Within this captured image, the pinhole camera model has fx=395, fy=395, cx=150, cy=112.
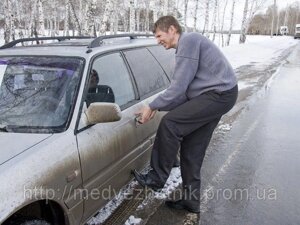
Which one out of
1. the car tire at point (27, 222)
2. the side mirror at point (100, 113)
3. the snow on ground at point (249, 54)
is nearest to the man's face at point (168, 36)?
the side mirror at point (100, 113)

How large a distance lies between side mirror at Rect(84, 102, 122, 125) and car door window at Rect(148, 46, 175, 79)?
177cm

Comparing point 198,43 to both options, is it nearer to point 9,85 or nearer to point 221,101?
point 221,101

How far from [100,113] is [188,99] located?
3.21 ft

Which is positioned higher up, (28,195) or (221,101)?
(221,101)

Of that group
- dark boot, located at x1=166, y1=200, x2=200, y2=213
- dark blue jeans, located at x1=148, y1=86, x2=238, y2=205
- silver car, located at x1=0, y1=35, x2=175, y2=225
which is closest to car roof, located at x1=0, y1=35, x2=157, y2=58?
silver car, located at x1=0, y1=35, x2=175, y2=225

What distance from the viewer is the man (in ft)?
11.1

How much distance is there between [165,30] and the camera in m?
3.41

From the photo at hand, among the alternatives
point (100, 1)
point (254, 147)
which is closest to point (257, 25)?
point (100, 1)

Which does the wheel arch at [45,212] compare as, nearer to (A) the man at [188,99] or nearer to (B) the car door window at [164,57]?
(A) the man at [188,99]

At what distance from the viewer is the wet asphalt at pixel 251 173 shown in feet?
12.6

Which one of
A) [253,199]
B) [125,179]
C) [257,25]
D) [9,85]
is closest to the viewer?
[9,85]

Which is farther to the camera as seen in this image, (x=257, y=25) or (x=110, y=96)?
(x=257, y=25)

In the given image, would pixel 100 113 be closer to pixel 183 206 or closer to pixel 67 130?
pixel 67 130

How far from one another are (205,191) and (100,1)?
37083 mm
